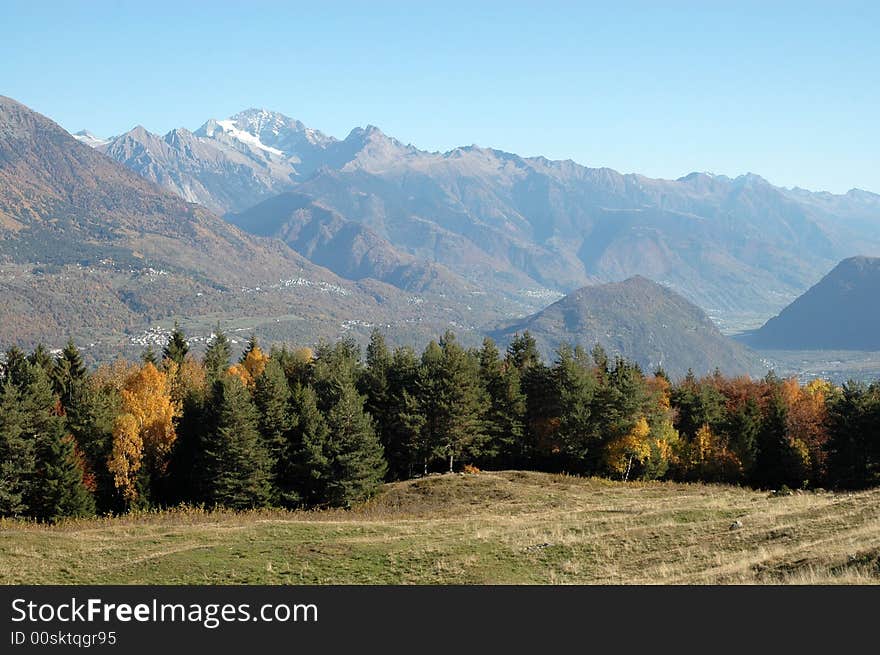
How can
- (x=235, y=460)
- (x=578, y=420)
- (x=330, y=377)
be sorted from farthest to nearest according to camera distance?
(x=578, y=420)
(x=330, y=377)
(x=235, y=460)

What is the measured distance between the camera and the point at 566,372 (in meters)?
82.3

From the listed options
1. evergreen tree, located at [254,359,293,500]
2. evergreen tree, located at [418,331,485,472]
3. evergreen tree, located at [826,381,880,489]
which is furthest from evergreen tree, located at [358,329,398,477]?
evergreen tree, located at [826,381,880,489]

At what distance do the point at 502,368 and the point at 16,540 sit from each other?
60463 mm

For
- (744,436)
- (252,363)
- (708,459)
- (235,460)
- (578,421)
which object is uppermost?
(252,363)

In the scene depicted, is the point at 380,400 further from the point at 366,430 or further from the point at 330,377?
the point at 366,430

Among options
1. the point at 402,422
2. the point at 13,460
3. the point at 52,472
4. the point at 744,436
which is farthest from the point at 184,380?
the point at 744,436

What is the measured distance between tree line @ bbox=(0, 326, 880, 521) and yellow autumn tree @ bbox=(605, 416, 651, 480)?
6.0 inches

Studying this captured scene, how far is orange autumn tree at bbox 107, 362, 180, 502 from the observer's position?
61656 millimetres

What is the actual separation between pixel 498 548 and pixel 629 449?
45.6 meters

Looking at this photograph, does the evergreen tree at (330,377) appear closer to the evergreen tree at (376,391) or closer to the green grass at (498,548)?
the evergreen tree at (376,391)

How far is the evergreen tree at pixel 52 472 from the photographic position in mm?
56438

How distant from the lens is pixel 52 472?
56.4 m
